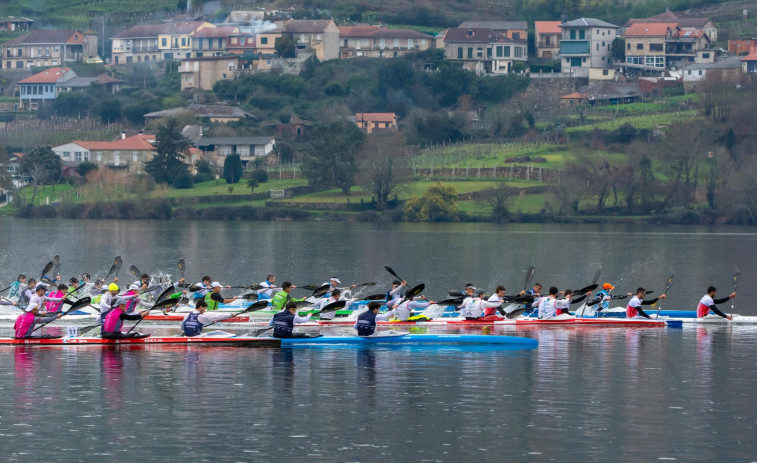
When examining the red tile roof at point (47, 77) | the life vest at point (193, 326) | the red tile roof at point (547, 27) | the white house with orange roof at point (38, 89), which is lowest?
the life vest at point (193, 326)

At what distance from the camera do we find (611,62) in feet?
552

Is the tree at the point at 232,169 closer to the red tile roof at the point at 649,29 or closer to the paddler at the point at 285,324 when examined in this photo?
the red tile roof at the point at 649,29

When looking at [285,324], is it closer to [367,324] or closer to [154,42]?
[367,324]

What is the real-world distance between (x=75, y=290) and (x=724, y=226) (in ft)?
244

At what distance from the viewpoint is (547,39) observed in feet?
582

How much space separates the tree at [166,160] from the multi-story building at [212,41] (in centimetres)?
5549

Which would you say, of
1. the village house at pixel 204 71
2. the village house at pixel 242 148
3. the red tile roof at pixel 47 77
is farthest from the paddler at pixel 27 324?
the red tile roof at pixel 47 77

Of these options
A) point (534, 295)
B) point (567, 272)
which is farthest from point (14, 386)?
point (567, 272)

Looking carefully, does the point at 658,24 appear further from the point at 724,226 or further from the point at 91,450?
the point at 91,450

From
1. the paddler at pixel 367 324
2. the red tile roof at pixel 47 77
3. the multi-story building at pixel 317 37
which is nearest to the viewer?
the paddler at pixel 367 324

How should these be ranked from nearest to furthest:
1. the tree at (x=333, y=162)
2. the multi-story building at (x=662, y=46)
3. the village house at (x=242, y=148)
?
the tree at (x=333, y=162), the village house at (x=242, y=148), the multi-story building at (x=662, y=46)

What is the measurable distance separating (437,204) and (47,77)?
8265cm

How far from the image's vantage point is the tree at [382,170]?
4353 inches

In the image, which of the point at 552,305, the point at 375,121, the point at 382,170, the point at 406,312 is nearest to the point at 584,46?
the point at 375,121
